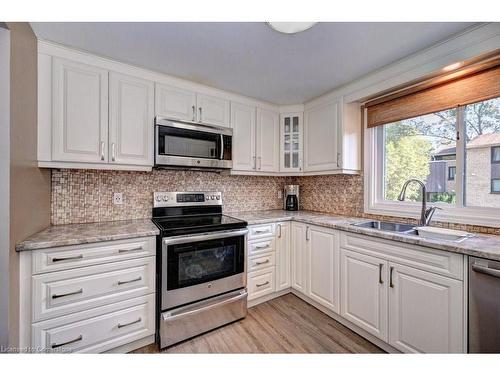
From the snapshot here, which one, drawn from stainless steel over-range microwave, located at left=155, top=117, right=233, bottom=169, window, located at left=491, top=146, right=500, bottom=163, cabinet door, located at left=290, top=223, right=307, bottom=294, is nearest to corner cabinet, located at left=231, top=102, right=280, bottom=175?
stainless steel over-range microwave, located at left=155, top=117, right=233, bottom=169

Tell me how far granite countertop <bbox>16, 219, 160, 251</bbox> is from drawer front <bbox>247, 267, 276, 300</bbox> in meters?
1.04

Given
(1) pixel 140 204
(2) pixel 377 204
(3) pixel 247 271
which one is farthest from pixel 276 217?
(1) pixel 140 204

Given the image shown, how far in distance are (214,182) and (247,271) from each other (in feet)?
3.41

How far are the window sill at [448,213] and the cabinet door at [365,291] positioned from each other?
2.06 feet

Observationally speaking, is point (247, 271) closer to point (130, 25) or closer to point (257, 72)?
point (257, 72)

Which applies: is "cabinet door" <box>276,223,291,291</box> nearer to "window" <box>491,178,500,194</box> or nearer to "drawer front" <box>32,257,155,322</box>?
"drawer front" <box>32,257,155,322</box>

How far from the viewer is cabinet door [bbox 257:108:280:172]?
103 inches

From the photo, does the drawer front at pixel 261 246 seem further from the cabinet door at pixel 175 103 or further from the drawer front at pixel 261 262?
the cabinet door at pixel 175 103

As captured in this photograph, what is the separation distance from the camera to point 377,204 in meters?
2.22

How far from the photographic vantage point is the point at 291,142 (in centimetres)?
277

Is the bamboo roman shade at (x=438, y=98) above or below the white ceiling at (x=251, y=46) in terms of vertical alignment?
below

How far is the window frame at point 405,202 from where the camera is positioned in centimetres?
159

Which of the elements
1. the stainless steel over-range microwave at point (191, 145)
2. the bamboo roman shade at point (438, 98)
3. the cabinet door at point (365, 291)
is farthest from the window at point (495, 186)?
the stainless steel over-range microwave at point (191, 145)

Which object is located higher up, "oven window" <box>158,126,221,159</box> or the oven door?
"oven window" <box>158,126,221,159</box>
